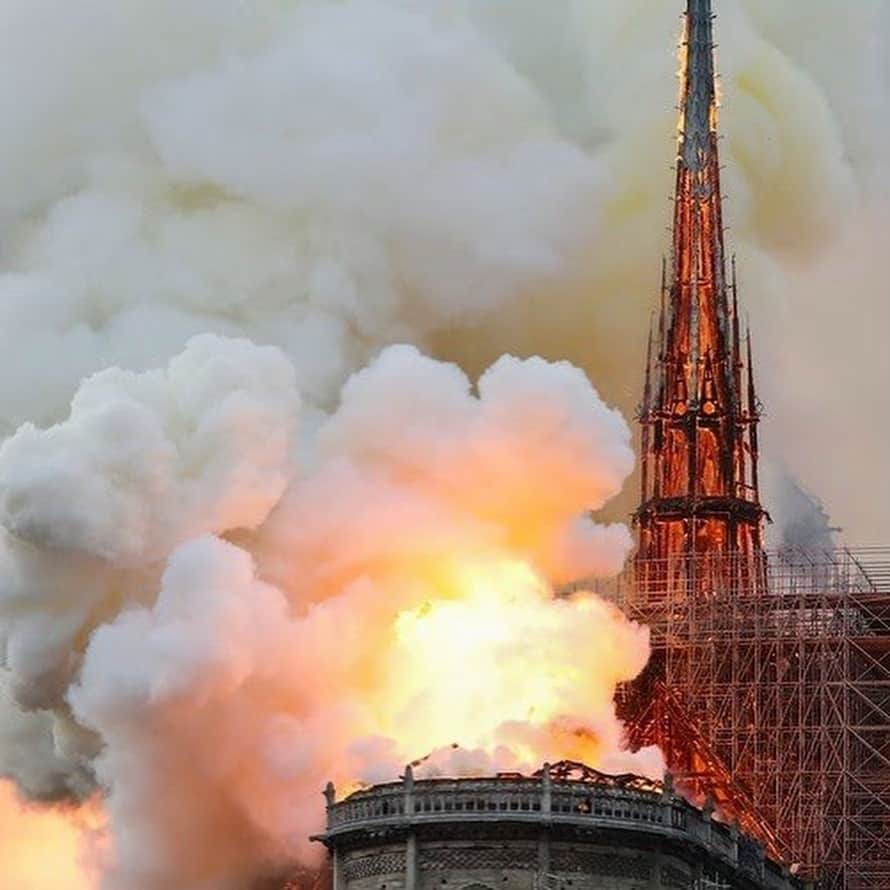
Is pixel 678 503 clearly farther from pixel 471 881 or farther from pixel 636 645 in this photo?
pixel 471 881

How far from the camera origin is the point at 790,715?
109 meters

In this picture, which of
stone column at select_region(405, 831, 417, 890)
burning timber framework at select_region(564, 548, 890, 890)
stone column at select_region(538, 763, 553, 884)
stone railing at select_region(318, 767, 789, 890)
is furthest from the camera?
burning timber framework at select_region(564, 548, 890, 890)

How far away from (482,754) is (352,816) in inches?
192

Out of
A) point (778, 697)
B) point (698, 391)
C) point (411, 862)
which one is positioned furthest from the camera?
point (698, 391)

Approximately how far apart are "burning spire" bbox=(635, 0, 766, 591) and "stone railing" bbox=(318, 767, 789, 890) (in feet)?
106

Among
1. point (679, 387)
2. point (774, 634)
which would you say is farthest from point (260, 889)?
point (679, 387)

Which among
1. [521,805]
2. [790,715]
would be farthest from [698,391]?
[521,805]

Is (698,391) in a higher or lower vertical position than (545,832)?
higher

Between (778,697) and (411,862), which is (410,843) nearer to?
(411,862)

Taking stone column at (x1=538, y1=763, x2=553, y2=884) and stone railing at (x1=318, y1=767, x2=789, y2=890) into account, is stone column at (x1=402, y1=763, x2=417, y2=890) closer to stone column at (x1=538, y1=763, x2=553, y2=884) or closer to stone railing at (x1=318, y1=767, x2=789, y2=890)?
stone railing at (x1=318, y1=767, x2=789, y2=890)

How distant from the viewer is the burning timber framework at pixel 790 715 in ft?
351

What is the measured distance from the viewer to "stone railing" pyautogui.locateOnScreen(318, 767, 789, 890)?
87438 millimetres

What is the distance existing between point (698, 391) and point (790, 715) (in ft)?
76.2

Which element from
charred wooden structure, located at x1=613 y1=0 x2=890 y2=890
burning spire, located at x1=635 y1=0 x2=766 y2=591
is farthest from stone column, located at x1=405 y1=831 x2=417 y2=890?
burning spire, located at x1=635 y1=0 x2=766 y2=591
